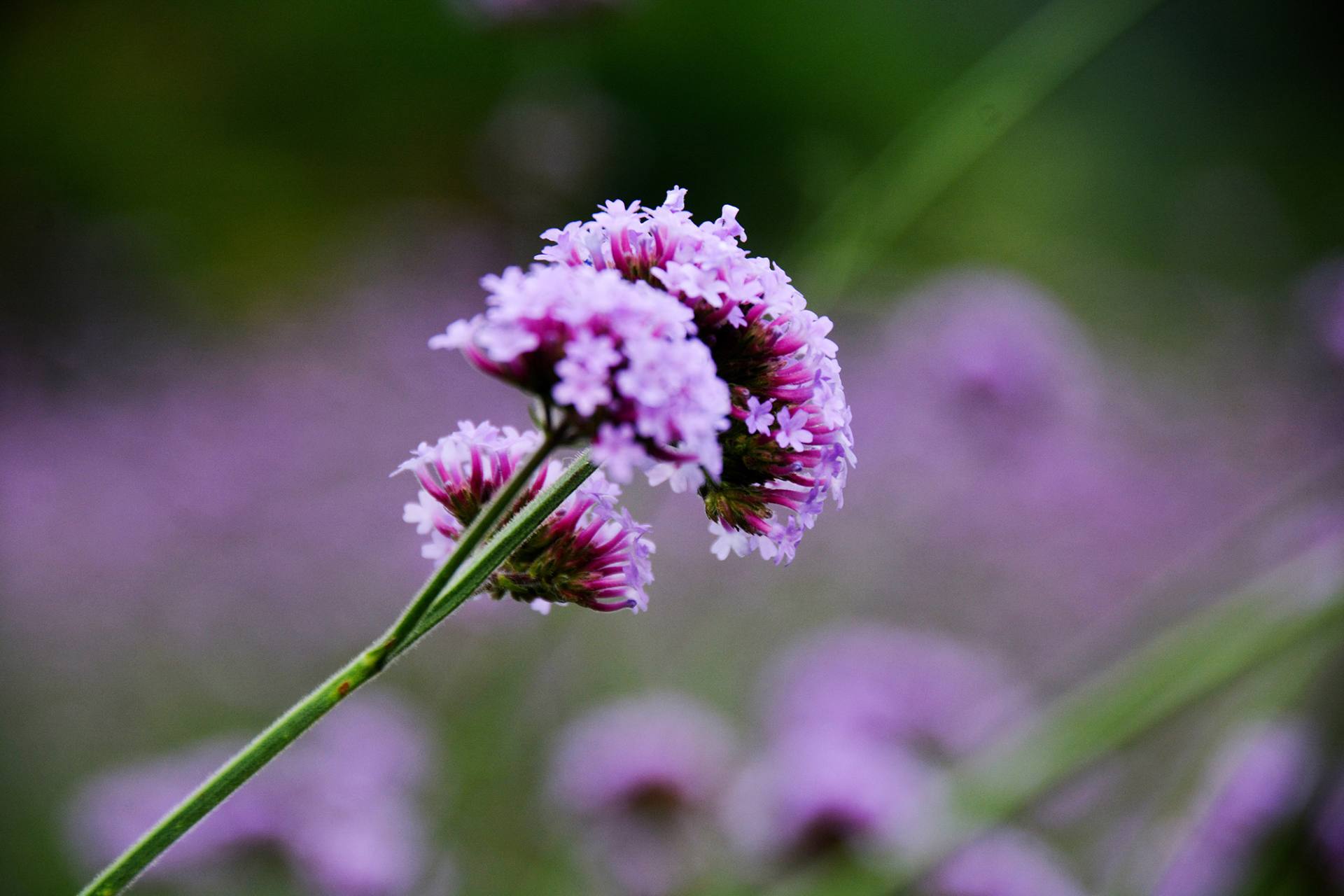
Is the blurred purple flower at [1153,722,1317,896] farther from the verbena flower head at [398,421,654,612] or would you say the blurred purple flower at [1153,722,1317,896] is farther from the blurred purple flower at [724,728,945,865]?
the verbena flower head at [398,421,654,612]

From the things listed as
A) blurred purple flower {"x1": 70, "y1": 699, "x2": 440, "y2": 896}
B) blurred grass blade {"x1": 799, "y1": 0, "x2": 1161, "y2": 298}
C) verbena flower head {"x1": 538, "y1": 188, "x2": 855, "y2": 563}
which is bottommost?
blurred purple flower {"x1": 70, "y1": 699, "x2": 440, "y2": 896}

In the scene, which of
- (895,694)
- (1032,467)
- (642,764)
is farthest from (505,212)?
(642,764)

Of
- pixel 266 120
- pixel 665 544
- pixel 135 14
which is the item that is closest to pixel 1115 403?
pixel 665 544

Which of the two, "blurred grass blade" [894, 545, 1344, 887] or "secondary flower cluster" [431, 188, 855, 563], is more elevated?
"blurred grass blade" [894, 545, 1344, 887]

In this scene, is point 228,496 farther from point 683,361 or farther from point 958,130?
point 683,361

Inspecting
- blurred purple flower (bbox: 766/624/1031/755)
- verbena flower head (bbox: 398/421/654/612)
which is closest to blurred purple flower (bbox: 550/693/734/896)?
blurred purple flower (bbox: 766/624/1031/755)

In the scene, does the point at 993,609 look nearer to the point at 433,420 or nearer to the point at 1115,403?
the point at 1115,403

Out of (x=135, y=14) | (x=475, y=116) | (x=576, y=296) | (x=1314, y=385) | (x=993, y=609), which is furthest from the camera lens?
(x=475, y=116)
